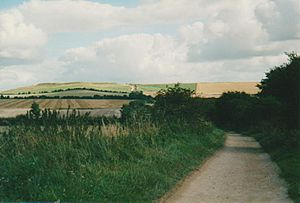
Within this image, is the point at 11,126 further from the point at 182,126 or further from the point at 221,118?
the point at 221,118

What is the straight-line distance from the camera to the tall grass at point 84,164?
460 inches

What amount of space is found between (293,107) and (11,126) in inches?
826

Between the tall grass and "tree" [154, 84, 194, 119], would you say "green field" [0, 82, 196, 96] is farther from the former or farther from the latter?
the tall grass

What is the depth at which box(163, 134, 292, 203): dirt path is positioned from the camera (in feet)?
43.7

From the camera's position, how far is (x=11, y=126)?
15906mm

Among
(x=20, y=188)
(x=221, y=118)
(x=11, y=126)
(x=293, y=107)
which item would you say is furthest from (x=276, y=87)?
(x=221, y=118)

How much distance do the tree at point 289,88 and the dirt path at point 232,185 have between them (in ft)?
32.0

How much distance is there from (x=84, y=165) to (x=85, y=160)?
75 cm

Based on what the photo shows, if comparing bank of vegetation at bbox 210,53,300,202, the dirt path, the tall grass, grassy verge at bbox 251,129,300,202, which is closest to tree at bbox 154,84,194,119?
bank of vegetation at bbox 210,53,300,202

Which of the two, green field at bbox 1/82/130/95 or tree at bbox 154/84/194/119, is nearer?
tree at bbox 154/84/194/119

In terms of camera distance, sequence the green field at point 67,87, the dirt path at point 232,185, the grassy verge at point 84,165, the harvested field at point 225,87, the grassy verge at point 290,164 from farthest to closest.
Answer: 1. the harvested field at point 225,87
2. the green field at point 67,87
3. the grassy verge at point 290,164
4. the dirt path at point 232,185
5. the grassy verge at point 84,165

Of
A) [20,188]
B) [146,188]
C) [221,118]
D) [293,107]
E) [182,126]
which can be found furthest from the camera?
[221,118]

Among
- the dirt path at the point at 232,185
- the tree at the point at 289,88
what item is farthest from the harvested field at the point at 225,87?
the dirt path at the point at 232,185

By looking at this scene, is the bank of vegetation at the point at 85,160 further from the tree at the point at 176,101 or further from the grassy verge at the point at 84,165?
the tree at the point at 176,101
